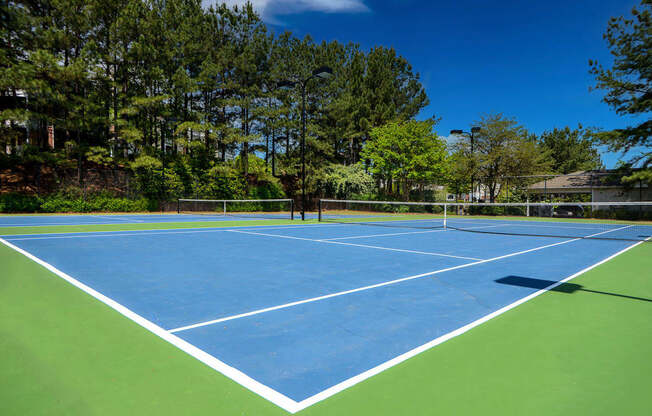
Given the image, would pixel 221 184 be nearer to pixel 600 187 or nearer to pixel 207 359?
pixel 207 359

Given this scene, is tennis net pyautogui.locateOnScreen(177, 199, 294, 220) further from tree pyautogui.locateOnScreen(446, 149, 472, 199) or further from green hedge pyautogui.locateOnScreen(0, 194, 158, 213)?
tree pyautogui.locateOnScreen(446, 149, 472, 199)

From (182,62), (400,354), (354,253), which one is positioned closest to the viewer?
(400,354)

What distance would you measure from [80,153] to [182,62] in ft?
37.3

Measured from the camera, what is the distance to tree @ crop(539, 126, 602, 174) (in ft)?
203

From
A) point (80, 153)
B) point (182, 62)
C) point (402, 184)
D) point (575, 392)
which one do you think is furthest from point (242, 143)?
point (575, 392)

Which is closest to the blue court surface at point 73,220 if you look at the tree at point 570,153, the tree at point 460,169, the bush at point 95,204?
the bush at point 95,204

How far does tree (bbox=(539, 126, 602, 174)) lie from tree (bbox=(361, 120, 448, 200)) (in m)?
36.1

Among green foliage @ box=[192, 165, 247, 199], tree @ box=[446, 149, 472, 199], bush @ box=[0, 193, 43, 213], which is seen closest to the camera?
bush @ box=[0, 193, 43, 213]

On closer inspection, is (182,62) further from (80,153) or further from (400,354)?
(400,354)

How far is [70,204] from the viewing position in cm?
2511

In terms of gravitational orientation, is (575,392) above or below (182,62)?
below

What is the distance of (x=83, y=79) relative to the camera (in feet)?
84.7

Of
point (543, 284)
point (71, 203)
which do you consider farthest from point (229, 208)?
point (543, 284)

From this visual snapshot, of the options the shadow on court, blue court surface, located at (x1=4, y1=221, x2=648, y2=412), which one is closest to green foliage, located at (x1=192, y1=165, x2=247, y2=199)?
blue court surface, located at (x1=4, y1=221, x2=648, y2=412)
